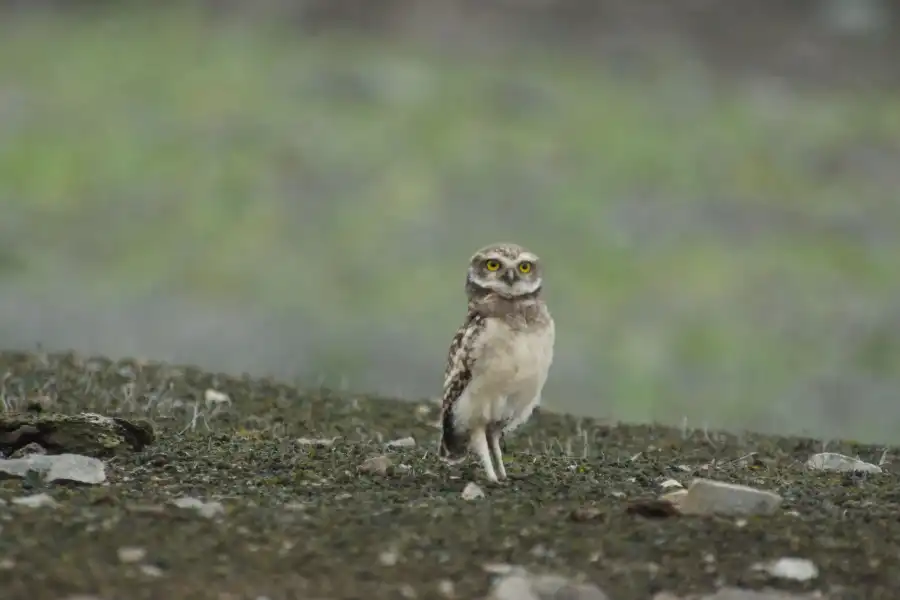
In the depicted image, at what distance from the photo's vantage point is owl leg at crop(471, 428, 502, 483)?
17.2ft

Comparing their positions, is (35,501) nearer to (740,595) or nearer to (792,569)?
(740,595)

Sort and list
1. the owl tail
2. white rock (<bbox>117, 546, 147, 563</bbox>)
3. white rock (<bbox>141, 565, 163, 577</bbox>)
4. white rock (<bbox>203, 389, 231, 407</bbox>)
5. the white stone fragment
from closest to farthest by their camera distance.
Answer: white rock (<bbox>141, 565, 163, 577</bbox>)
white rock (<bbox>117, 546, 147, 563</bbox>)
the white stone fragment
the owl tail
white rock (<bbox>203, 389, 231, 407</bbox>)

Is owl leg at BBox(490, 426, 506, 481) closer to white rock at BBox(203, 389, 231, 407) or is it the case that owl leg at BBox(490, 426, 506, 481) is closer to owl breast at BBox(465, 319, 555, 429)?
A: owl breast at BBox(465, 319, 555, 429)

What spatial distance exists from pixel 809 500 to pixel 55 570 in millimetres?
2701

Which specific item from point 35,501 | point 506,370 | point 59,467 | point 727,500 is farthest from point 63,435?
point 727,500

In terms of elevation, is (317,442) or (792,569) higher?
(792,569)

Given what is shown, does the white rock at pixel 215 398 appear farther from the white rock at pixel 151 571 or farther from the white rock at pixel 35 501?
the white rock at pixel 151 571

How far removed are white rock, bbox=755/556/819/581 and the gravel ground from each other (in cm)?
3

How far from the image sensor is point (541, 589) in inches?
141

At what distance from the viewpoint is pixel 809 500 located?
4715 millimetres

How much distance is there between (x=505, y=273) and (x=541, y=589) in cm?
197

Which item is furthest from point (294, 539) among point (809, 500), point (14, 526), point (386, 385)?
point (386, 385)

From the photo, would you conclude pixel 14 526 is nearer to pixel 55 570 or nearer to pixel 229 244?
pixel 55 570

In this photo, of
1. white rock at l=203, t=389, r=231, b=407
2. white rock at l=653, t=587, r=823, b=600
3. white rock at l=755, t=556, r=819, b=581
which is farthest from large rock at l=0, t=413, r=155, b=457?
white rock at l=755, t=556, r=819, b=581
